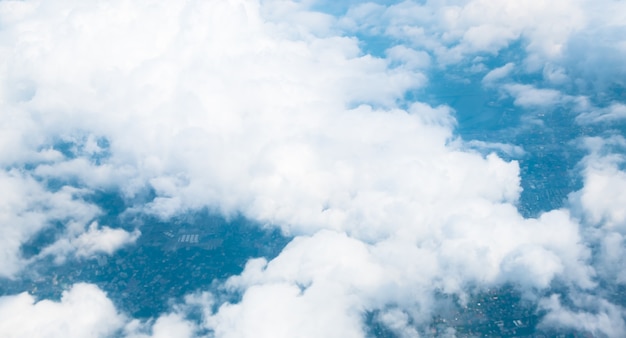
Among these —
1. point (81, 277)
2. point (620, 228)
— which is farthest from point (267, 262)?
point (620, 228)

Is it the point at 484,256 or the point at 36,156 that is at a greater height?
A: the point at 36,156

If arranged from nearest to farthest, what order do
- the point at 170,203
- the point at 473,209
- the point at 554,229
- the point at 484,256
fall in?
1. the point at 484,256
2. the point at 554,229
3. the point at 473,209
4. the point at 170,203

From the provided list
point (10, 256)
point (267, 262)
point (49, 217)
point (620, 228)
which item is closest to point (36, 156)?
point (49, 217)

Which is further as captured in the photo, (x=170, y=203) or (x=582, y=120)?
(x=582, y=120)

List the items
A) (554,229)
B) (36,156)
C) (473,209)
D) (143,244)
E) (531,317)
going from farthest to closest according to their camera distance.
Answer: (36,156), (143,244), (473,209), (554,229), (531,317)

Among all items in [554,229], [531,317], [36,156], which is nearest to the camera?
[531,317]

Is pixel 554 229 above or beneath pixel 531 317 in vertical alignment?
above

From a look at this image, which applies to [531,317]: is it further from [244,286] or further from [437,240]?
[244,286]

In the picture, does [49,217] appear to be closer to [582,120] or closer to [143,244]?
[143,244]

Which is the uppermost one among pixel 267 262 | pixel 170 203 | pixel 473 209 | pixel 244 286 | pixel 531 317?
pixel 170 203
